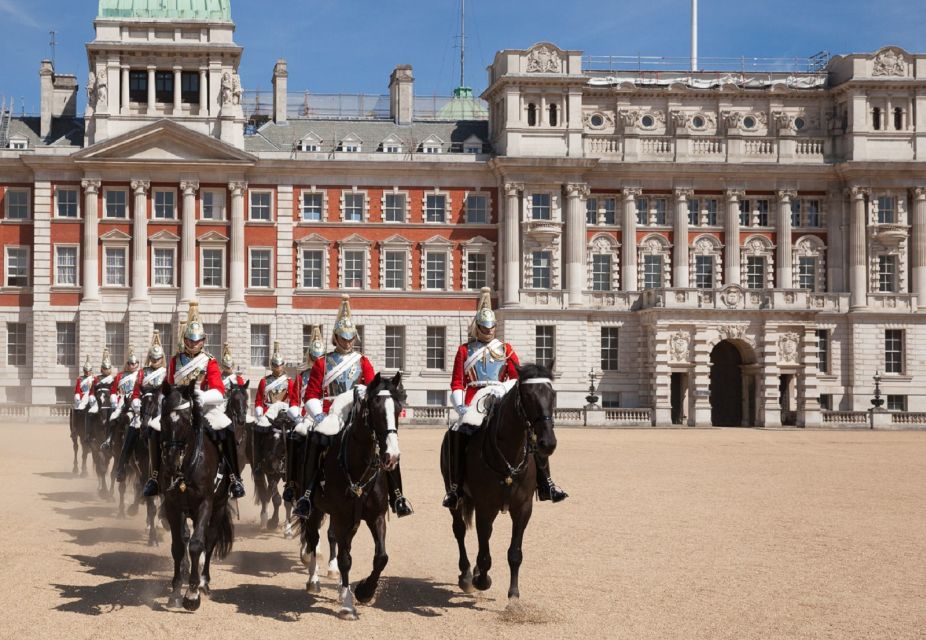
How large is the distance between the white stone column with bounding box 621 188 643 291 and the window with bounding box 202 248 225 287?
20.6 m

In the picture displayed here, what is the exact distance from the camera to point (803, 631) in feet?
39.5

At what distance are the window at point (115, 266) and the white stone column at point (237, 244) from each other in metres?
5.38

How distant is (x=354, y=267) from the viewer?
5931 centimetres

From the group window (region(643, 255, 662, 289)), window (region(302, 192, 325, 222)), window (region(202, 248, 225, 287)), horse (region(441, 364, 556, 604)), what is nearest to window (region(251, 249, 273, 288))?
window (region(202, 248, 225, 287))

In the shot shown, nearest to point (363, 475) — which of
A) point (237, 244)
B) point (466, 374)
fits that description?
point (466, 374)

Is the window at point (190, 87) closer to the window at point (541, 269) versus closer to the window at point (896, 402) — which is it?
the window at point (541, 269)

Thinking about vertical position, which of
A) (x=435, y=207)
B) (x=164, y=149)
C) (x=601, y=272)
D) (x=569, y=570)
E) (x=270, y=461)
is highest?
(x=164, y=149)

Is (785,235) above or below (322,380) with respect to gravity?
above

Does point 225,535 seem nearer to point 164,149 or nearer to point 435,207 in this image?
point 164,149

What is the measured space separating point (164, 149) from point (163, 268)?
596 centimetres

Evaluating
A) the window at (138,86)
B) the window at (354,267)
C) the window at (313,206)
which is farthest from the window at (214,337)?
the window at (138,86)

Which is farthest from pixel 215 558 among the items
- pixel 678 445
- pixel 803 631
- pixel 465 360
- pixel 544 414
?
pixel 678 445

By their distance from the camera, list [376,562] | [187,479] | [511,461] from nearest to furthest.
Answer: [376,562] → [187,479] → [511,461]

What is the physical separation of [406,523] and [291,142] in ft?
143
